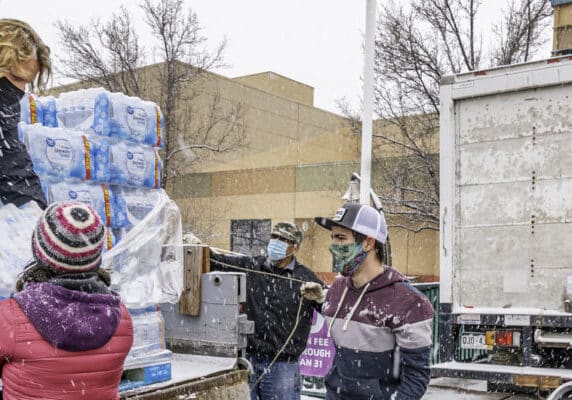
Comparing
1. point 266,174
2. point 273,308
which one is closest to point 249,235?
point 266,174

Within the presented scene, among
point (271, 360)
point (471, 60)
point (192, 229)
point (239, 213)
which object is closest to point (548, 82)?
point (271, 360)

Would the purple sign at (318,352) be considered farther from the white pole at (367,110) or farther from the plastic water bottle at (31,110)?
the plastic water bottle at (31,110)

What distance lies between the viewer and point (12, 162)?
374 cm

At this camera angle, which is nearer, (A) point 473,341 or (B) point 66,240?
(B) point 66,240

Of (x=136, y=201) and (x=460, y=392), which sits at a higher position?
(x=136, y=201)

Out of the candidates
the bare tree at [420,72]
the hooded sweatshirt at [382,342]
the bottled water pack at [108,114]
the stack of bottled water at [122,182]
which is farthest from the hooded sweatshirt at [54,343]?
the bare tree at [420,72]

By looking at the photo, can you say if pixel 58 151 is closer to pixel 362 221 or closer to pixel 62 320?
pixel 362 221

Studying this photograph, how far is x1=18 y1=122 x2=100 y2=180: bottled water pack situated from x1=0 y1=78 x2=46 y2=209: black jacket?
433 mm

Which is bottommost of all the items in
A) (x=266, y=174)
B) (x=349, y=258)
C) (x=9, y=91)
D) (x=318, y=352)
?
(x=318, y=352)

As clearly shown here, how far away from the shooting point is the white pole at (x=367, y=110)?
354 inches

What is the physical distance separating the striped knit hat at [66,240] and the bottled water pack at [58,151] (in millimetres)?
1729

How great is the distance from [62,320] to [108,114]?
2.49 metres

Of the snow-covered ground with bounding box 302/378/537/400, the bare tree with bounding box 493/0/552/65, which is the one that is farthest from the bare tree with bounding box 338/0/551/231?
the snow-covered ground with bounding box 302/378/537/400

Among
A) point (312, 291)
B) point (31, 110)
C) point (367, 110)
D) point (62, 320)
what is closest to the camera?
point (62, 320)
